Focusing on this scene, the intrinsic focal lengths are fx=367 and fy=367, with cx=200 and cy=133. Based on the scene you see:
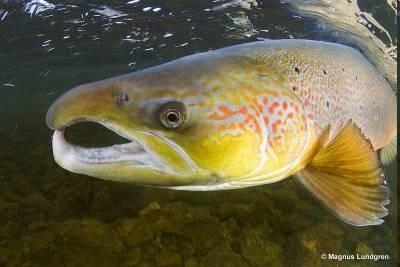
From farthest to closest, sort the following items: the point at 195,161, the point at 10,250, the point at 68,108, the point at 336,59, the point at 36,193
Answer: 1. the point at 36,193
2. the point at 10,250
3. the point at 336,59
4. the point at 195,161
5. the point at 68,108

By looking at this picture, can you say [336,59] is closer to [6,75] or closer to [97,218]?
[97,218]

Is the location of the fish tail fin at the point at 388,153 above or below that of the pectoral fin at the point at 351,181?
below

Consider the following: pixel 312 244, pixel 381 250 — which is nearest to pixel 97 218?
pixel 312 244

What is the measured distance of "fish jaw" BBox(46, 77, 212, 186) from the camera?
90.5 inches

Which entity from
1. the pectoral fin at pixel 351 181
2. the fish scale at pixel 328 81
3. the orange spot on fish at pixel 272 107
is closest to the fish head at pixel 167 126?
the orange spot on fish at pixel 272 107

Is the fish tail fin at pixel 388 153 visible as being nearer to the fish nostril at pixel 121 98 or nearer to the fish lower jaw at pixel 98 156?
the fish lower jaw at pixel 98 156

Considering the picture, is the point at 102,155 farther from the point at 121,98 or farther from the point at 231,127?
the point at 231,127

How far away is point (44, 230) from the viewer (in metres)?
6.28

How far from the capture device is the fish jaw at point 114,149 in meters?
2.30

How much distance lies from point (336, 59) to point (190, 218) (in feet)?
12.6

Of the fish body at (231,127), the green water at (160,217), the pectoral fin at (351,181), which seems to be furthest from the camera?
the green water at (160,217)

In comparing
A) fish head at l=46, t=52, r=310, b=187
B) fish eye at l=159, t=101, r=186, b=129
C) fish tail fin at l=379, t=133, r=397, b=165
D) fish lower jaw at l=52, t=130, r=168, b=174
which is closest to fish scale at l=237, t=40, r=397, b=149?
fish head at l=46, t=52, r=310, b=187

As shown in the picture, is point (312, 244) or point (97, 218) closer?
point (312, 244)

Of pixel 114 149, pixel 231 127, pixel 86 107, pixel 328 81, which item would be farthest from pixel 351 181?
pixel 86 107
